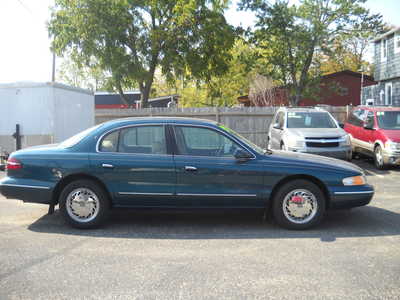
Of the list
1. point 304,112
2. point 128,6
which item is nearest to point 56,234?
point 304,112

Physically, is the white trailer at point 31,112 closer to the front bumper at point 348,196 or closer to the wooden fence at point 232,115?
the wooden fence at point 232,115

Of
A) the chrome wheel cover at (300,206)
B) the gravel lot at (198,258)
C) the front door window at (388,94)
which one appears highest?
the front door window at (388,94)

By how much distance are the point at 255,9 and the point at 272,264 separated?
22779 millimetres

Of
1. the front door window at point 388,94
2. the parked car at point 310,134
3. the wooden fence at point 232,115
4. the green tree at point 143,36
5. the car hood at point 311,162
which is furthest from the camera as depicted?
the front door window at point 388,94

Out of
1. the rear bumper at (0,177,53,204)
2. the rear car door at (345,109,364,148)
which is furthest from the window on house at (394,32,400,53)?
the rear bumper at (0,177,53,204)

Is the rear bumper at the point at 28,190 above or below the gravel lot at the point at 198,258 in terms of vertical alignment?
above

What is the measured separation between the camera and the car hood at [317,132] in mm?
11516

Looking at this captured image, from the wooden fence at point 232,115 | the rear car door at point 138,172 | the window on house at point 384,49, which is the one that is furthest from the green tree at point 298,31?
the rear car door at point 138,172

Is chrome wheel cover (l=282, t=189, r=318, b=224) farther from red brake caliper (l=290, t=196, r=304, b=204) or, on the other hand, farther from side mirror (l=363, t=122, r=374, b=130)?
side mirror (l=363, t=122, r=374, b=130)

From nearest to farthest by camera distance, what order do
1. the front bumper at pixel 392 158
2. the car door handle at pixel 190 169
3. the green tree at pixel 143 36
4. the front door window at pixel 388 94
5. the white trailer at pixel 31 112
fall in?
the car door handle at pixel 190 169 < the white trailer at pixel 31 112 < the front bumper at pixel 392 158 < the green tree at pixel 143 36 < the front door window at pixel 388 94

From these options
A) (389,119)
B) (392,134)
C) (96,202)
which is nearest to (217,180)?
(96,202)

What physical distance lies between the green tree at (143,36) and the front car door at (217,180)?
14720mm

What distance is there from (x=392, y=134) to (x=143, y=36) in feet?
42.9

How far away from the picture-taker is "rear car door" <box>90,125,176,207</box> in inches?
233
